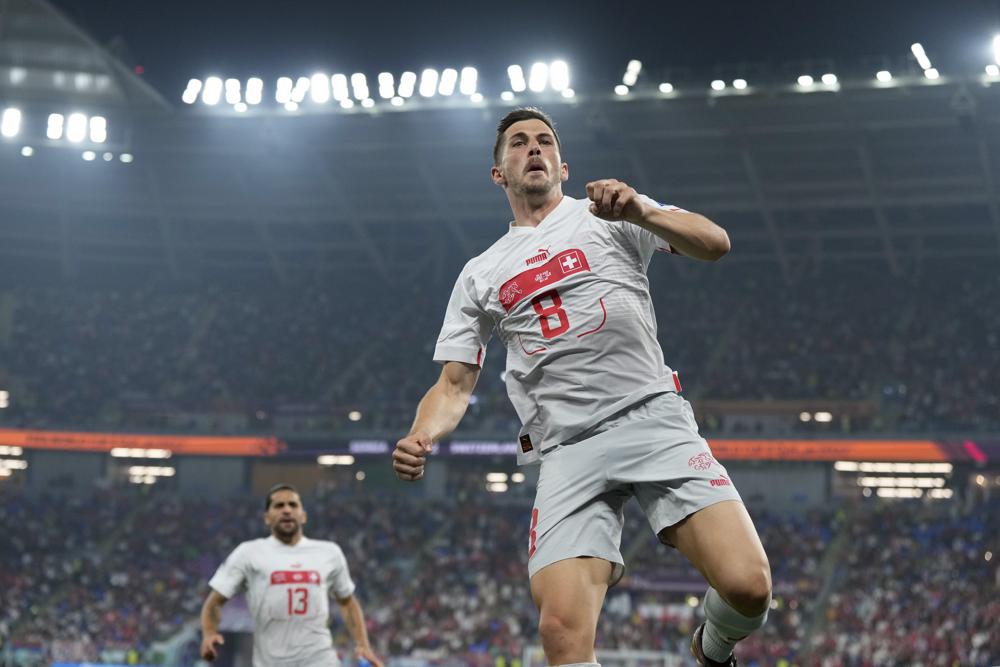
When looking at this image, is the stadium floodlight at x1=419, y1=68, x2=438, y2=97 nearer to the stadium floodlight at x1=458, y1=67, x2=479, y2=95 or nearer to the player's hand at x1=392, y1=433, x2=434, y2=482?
the stadium floodlight at x1=458, y1=67, x2=479, y2=95

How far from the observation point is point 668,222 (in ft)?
14.4

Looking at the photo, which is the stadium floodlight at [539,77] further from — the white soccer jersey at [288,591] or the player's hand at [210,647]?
the player's hand at [210,647]

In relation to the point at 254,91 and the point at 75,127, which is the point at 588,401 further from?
the point at 75,127

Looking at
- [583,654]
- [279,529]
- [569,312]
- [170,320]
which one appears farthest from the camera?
[170,320]

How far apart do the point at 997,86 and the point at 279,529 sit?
30217 millimetres

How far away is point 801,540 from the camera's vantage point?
3156 centimetres

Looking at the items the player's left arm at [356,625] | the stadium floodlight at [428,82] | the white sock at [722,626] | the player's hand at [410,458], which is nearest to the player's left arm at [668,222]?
the player's hand at [410,458]

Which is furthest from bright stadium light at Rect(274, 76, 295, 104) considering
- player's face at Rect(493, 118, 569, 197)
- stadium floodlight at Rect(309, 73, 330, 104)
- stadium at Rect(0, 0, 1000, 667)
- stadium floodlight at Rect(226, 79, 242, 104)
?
player's face at Rect(493, 118, 569, 197)

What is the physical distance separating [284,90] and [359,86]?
8.61ft

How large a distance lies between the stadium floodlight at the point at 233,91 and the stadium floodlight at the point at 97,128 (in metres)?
4.66

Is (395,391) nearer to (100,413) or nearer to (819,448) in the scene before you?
(100,413)

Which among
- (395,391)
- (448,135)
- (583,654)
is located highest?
(448,135)

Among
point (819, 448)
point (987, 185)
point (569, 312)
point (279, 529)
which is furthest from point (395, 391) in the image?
point (569, 312)

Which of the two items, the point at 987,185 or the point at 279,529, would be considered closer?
the point at 279,529
